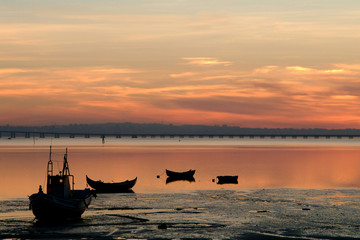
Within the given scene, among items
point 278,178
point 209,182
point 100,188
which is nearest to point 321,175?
point 278,178

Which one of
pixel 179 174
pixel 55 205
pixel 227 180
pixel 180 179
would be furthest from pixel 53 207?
pixel 179 174

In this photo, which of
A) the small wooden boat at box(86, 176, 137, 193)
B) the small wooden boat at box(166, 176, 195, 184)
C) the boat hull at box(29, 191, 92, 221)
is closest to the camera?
the boat hull at box(29, 191, 92, 221)

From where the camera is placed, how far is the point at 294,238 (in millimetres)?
41938

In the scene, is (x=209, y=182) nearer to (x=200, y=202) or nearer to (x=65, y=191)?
(x=200, y=202)

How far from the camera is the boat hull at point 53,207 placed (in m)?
49.9

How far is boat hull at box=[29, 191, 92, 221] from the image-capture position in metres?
49.9

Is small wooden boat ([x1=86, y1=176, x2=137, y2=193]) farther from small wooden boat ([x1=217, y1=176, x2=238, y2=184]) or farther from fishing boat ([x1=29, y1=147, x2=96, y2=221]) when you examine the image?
fishing boat ([x1=29, y1=147, x2=96, y2=221])

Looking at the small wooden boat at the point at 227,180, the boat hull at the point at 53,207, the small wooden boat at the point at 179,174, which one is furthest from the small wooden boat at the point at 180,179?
the boat hull at the point at 53,207

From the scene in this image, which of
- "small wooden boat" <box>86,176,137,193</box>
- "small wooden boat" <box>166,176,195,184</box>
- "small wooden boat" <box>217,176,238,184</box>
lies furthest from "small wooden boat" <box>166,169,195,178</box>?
"small wooden boat" <box>86,176,137,193</box>

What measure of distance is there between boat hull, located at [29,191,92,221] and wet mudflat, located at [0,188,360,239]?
959mm

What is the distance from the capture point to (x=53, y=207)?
50.3 m

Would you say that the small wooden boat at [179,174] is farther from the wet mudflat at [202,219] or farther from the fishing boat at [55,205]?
the fishing boat at [55,205]

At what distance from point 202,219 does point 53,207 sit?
567 inches

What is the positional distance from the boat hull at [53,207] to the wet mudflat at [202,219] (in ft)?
3.15
